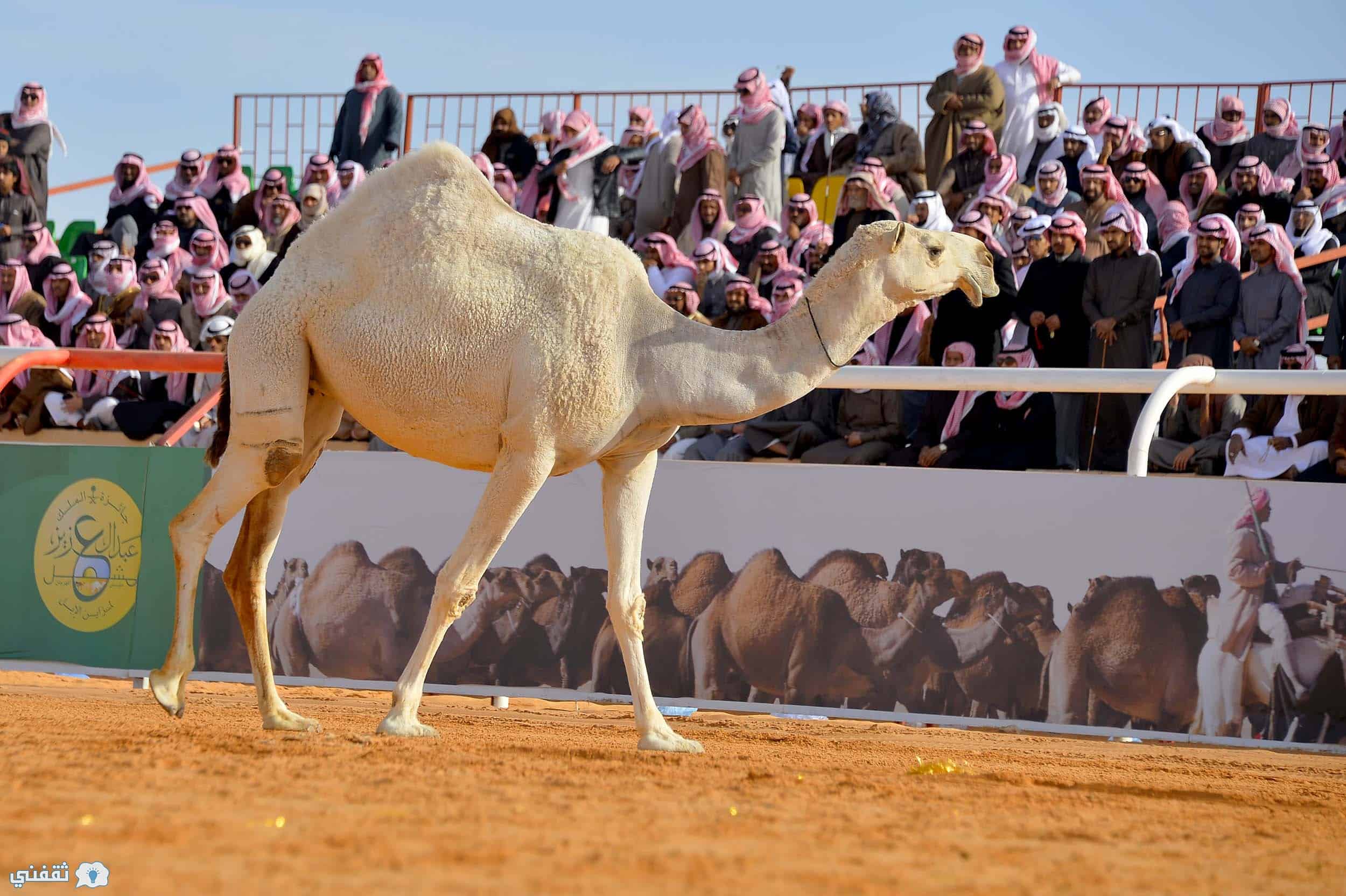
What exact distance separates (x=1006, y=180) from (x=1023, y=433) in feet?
19.9

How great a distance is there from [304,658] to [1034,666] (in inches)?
172

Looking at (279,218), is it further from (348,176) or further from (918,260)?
(918,260)

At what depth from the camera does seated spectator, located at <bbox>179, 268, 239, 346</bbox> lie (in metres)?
16.9

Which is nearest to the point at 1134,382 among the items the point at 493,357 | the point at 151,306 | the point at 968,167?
the point at 493,357

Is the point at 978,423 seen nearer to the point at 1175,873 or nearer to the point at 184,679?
the point at 184,679

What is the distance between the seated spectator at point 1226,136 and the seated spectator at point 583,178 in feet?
22.0

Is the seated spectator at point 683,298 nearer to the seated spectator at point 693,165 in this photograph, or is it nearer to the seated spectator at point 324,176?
the seated spectator at point 693,165

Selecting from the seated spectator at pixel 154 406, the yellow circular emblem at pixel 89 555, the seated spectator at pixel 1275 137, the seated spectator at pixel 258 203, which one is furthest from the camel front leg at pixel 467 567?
the seated spectator at pixel 258 203

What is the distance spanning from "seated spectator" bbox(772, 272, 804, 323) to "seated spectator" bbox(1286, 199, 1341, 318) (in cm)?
444

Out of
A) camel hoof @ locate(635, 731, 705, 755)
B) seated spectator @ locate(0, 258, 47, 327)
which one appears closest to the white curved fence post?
camel hoof @ locate(635, 731, 705, 755)

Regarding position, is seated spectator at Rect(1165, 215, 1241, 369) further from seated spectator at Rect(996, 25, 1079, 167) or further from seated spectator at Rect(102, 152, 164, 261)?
seated spectator at Rect(102, 152, 164, 261)

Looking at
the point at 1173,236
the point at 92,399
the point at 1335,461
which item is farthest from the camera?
the point at 1173,236

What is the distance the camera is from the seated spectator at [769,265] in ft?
48.6

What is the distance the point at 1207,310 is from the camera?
1235 centimetres
